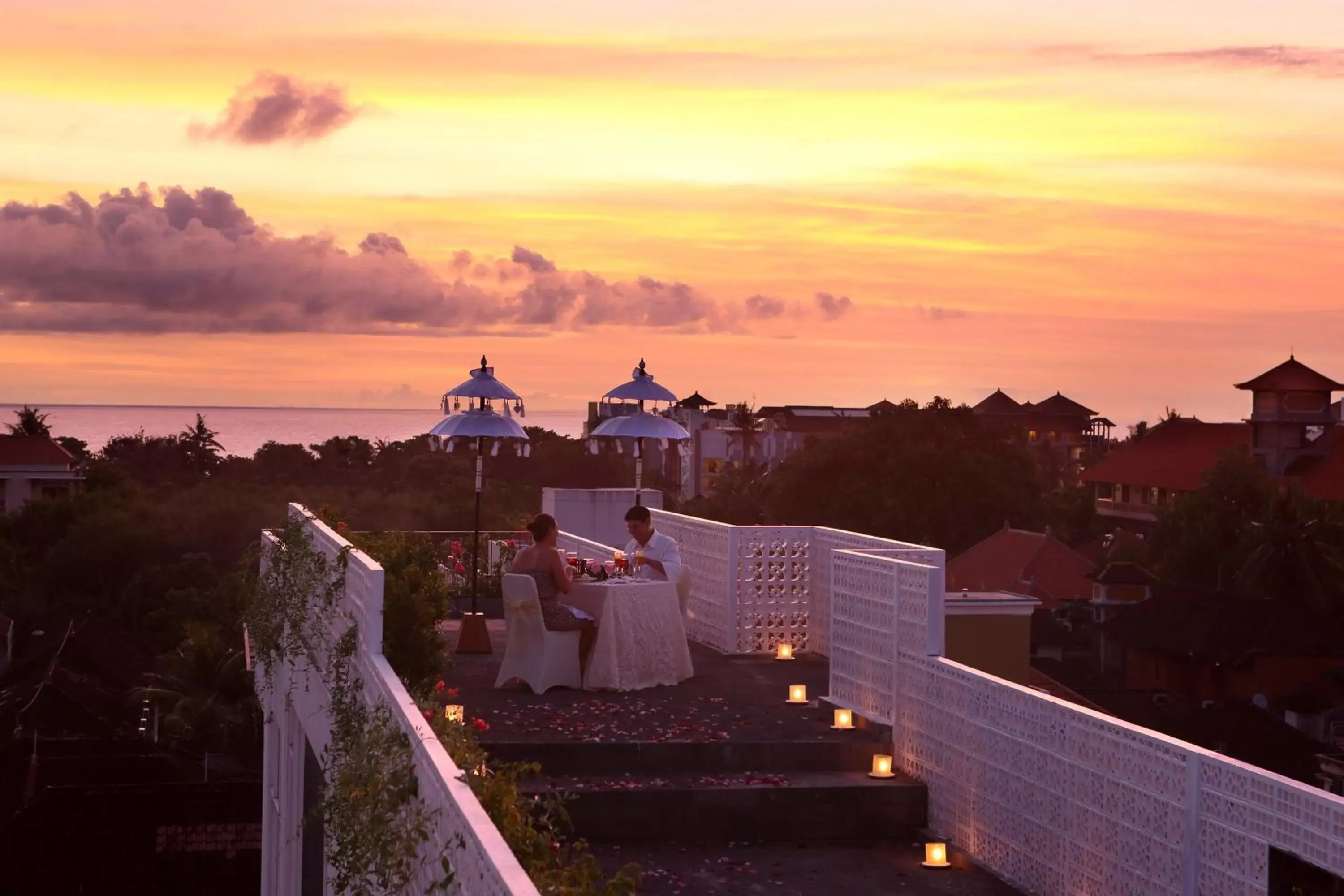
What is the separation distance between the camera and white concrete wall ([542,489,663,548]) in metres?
20.4

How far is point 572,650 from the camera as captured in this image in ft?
38.8

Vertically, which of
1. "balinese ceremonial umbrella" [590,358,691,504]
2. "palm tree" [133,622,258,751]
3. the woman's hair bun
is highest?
"balinese ceremonial umbrella" [590,358,691,504]

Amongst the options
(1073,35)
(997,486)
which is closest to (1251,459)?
(997,486)

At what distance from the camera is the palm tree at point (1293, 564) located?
225 ft

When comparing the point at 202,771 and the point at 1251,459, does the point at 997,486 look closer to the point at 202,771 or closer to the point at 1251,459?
the point at 1251,459

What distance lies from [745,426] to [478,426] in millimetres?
105407

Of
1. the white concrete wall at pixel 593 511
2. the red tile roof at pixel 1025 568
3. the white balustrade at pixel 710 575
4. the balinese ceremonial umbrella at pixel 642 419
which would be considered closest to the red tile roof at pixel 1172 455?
the red tile roof at pixel 1025 568

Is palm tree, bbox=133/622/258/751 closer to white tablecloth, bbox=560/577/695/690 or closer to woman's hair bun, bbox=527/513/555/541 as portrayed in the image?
white tablecloth, bbox=560/577/695/690

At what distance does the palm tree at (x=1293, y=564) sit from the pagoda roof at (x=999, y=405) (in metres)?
97.6

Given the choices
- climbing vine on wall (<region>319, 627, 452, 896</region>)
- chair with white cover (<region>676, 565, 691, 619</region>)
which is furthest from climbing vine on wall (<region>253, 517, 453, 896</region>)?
chair with white cover (<region>676, 565, 691, 619</region>)

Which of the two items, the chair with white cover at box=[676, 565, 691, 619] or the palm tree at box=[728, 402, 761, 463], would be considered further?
the palm tree at box=[728, 402, 761, 463]

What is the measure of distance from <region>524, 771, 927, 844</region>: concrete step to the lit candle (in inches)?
25.9

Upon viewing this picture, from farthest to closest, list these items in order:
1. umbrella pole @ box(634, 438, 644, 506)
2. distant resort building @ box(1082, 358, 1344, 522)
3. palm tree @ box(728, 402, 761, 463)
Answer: palm tree @ box(728, 402, 761, 463) → distant resort building @ box(1082, 358, 1344, 522) → umbrella pole @ box(634, 438, 644, 506)

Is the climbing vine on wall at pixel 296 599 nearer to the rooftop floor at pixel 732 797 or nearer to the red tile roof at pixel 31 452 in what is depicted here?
the rooftop floor at pixel 732 797
